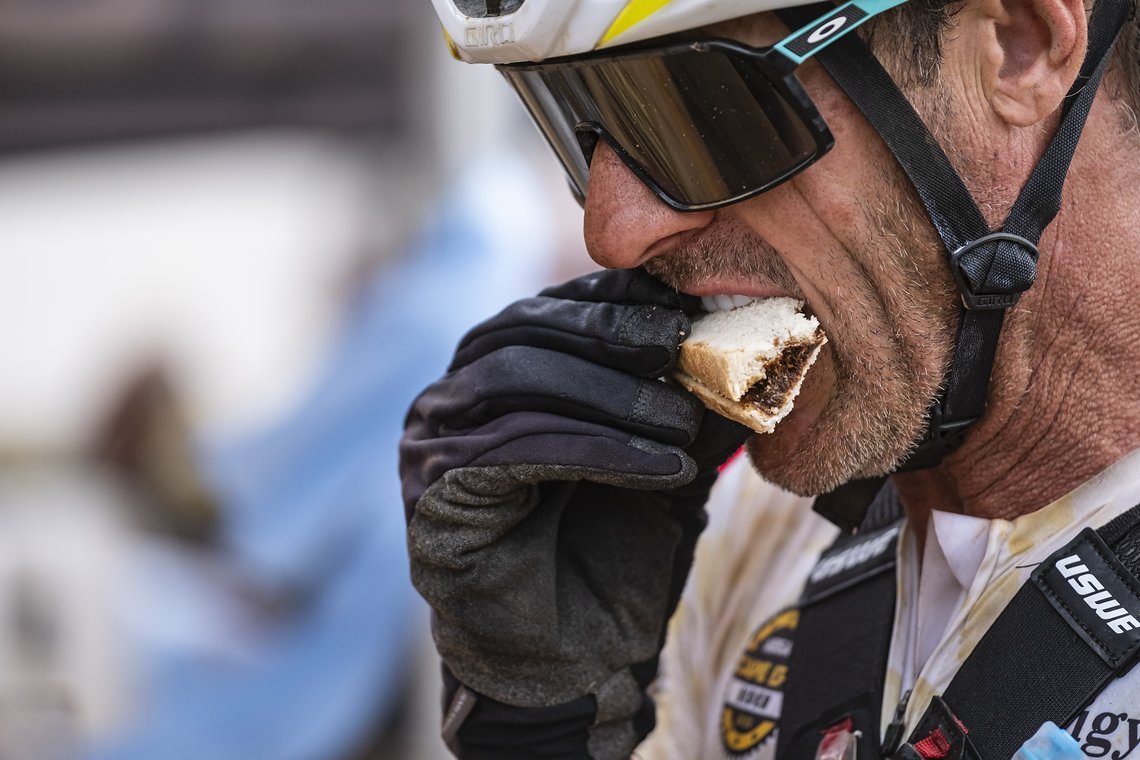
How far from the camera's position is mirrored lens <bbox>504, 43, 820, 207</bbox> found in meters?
1.73

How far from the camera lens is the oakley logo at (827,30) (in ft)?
5.47

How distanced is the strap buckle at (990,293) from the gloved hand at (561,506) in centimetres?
37

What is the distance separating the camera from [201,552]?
5.55m

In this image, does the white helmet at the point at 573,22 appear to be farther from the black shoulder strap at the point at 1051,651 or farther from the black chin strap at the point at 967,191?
the black shoulder strap at the point at 1051,651

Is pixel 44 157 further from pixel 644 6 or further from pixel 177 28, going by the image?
pixel 644 6

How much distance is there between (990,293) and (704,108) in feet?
1.56

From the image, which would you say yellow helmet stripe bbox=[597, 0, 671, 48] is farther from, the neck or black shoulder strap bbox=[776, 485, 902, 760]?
black shoulder strap bbox=[776, 485, 902, 760]

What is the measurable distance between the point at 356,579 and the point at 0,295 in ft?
15.8

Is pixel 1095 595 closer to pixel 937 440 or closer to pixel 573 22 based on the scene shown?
pixel 937 440

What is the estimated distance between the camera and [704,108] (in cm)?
177

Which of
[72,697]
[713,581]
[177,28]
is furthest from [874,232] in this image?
[177,28]

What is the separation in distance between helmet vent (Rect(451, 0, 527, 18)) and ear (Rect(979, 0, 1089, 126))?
2.11ft

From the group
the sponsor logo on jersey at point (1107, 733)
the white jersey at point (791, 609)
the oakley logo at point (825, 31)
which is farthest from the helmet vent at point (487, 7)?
the sponsor logo on jersey at point (1107, 733)

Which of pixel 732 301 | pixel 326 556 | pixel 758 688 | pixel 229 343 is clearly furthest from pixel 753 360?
pixel 229 343
